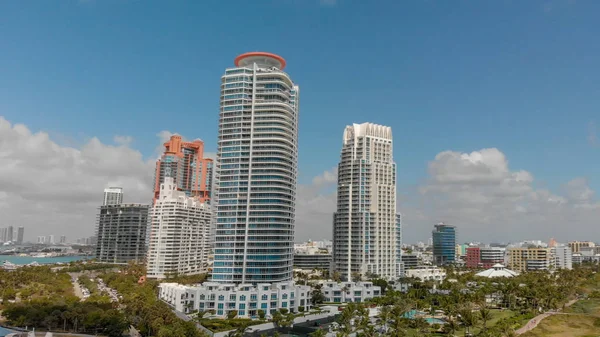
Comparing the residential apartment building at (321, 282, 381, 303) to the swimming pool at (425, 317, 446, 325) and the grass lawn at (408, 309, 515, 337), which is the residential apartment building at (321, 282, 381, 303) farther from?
the grass lawn at (408, 309, 515, 337)

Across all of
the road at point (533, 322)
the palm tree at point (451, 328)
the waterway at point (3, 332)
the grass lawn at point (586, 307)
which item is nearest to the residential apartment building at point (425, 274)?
the grass lawn at point (586, 307)

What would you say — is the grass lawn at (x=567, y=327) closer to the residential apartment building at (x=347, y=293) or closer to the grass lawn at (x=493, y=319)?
the grass lawn at (x=493, y=319)

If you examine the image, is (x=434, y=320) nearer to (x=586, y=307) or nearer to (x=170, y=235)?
(x=586, y=307)

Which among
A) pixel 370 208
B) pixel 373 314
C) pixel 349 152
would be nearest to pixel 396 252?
pixel 370 208

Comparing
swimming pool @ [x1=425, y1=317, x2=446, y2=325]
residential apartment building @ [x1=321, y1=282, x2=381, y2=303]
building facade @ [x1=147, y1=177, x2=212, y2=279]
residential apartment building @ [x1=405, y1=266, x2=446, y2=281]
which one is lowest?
swimming pool @ [x1=425, y1=317, x2=446, y2=325]

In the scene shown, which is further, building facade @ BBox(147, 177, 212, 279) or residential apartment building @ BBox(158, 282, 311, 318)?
building facade @ BBox(147, 177, 212, 279)

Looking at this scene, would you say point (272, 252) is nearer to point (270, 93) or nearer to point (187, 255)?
point (270, 93)

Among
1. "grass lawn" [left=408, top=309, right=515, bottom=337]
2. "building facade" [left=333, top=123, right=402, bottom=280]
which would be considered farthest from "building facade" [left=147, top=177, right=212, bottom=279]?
"grass lawn" [left=408, top=309, right=515, bottom=337]
